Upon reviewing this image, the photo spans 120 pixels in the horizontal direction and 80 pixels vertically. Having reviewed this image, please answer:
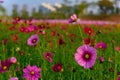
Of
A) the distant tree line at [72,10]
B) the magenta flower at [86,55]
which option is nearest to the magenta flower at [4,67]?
the magenta flower at [86,55]

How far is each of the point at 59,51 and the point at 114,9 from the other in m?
34.6

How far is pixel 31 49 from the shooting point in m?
4.26

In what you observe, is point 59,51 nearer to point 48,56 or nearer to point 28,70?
point 48,56

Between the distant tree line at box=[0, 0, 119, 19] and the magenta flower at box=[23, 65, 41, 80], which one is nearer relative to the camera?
the magenta flower at box=[23, 65, 41, 80]

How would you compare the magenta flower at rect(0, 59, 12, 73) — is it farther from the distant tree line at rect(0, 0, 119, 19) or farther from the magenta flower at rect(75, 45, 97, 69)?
the distant tree line at rect(0, 0, 119, 19)

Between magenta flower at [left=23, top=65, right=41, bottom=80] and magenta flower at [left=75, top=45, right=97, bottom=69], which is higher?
magenta flower at [left=75, top=45, right=97, bottom=69]

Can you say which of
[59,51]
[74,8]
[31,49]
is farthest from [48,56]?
[74,8]

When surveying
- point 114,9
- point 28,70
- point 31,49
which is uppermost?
point 28,70

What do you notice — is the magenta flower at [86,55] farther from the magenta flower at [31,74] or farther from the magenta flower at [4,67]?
the magenta flower at [4,67]

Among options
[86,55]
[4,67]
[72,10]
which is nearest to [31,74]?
[4,67]

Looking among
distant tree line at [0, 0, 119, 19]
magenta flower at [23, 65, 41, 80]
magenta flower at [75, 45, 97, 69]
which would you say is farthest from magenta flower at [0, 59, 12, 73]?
distant tree line at [0, 0, 119, 19]

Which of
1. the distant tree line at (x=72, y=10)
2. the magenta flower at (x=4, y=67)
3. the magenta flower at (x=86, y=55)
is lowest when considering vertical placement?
the distant tree line at (x=72, y=10)

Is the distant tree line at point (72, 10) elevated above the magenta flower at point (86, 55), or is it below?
below

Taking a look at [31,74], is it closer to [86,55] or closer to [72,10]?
[86,55]
